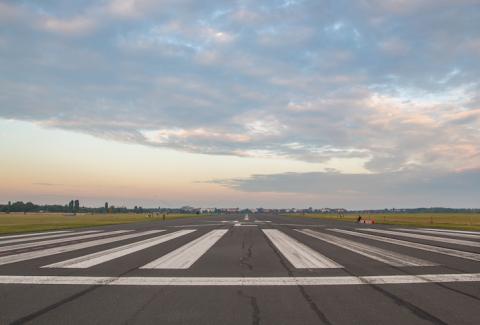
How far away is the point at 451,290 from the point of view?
25.9 ft

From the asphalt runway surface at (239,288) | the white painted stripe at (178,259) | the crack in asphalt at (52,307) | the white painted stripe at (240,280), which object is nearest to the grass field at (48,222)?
the white painted stripe at (178,259)

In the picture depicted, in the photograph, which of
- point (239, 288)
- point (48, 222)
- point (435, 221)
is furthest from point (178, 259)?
point (435, 221)

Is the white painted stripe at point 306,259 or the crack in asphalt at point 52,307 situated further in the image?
the white painted stripe at point 306,259

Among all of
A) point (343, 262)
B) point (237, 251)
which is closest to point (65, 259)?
point (237, 251)

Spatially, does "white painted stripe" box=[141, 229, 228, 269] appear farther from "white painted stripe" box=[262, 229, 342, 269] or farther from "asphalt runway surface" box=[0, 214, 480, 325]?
"white painted stripe" box=[262, 229, 342, 269]

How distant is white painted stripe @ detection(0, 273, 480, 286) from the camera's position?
28.4 feet

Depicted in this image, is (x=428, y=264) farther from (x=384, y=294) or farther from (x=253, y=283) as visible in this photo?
(x=253, y=283)

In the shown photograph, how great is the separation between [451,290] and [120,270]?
7.49m

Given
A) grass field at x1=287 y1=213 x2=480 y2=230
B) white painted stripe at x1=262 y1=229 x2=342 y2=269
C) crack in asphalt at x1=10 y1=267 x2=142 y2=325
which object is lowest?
grass field at x1=287 y1=213 x2=480 y2=230

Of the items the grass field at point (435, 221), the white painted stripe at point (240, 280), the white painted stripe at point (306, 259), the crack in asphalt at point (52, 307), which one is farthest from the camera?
the grass field at point (435, 221)

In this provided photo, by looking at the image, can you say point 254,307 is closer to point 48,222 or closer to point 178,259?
point 178,259

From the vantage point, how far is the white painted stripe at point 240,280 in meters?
8.66

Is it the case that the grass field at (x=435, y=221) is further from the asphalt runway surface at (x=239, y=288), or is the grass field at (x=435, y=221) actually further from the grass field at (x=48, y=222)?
the grass field at (x=48, y=222)

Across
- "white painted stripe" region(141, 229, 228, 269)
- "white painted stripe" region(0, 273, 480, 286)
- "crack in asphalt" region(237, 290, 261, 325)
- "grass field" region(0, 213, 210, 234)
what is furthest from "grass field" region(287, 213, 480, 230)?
"grass field" region(0, 213, 210, 234)
